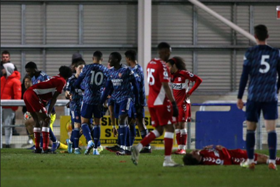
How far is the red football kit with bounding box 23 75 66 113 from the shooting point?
13969mm

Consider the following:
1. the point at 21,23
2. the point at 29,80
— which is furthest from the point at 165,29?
the point at 29,80

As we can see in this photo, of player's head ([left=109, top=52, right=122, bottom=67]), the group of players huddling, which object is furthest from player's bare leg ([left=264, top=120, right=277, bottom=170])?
player's head ([left=109, top=52, right=122, bottom=67])

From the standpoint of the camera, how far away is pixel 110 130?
56.7ft

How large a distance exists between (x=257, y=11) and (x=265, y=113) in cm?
1665

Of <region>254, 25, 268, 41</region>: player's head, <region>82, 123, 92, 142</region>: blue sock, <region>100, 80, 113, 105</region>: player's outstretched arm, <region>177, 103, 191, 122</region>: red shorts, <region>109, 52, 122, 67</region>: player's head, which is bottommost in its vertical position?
<region>82, 123, 92, 142</region>: blue sock

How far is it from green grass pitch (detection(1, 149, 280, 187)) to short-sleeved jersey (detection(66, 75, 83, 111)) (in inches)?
136

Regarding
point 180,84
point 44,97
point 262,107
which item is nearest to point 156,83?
point 262,107

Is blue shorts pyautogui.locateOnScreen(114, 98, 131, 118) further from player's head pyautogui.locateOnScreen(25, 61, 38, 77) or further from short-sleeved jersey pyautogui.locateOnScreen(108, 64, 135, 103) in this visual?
player's head pyautogui.locateOnScreen(25, 61, 38, 77)

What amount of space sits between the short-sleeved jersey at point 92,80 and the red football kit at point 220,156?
12.6 feet

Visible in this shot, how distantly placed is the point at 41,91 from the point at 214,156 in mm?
4697

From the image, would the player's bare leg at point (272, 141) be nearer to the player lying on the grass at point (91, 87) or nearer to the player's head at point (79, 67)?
the player lying on the grass at point (91, 87)

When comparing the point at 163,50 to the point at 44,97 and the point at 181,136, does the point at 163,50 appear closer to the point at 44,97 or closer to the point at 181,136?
the point at 44,97

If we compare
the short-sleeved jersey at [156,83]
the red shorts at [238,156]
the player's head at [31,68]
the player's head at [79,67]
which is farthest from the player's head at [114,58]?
the red shorts at [238,156]

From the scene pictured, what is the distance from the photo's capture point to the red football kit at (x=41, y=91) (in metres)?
14.0
